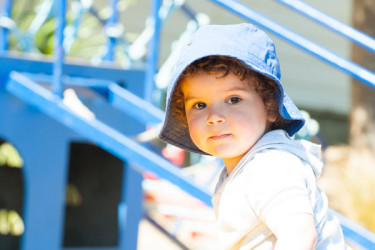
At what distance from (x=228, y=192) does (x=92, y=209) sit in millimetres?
2448

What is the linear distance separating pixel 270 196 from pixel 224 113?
10.5 inches

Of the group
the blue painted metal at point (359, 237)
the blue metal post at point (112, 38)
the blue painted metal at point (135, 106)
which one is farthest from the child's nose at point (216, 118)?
the blue metal post at point (112, 38)

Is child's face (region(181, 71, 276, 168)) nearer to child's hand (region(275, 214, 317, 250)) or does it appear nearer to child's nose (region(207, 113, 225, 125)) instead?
child's nose (region(207, 113, 225, 125))

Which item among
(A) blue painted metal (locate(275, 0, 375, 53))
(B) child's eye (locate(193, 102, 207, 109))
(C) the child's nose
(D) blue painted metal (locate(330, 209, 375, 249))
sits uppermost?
(A) blue painted metal (locate(275, 0, 375, 53))

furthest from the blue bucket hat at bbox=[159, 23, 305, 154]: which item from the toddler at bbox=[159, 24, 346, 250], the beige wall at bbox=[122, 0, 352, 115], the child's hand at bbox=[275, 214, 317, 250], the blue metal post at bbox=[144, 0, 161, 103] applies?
the beige wall at bbox=[122, 0, 352, 115]

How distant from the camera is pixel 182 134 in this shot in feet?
6.17

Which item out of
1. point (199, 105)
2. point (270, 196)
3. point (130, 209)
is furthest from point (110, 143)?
point (270, 196)

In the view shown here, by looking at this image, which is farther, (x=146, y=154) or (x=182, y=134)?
(x=146, y=154)

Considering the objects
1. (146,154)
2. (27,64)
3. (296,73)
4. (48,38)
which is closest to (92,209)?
(27,64)

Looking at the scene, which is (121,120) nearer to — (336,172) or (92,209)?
(92,209)

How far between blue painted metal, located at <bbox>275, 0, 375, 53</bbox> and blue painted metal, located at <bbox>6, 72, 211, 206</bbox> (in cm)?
82

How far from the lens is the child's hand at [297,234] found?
135 cm

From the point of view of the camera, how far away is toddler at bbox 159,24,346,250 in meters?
1.47

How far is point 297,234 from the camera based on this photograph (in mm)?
1354
